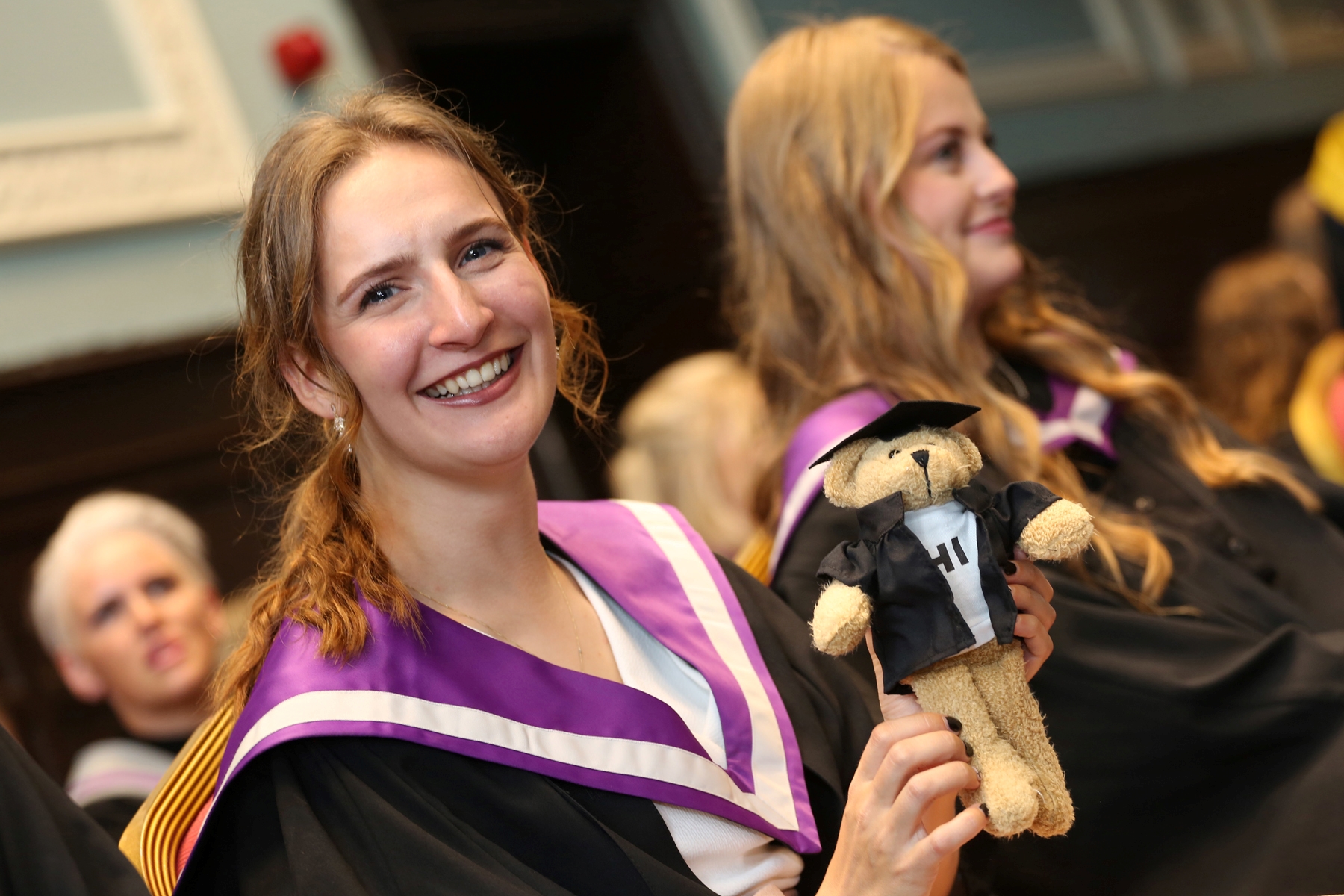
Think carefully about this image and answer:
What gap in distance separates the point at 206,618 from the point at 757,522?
1315 mm

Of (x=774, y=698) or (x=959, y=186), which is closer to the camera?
(x=774, y=698)

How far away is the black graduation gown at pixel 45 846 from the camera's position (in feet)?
3.95

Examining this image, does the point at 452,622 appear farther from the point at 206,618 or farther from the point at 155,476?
the point at 155,476

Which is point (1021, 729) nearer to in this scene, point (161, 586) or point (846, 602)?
point (846, 602)

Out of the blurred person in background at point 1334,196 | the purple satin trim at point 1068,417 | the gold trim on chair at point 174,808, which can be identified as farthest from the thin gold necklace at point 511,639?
the blurred person in background at point 1334,196

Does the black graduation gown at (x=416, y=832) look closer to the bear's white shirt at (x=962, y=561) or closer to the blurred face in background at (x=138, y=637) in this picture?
the bear's white shirt at (x=962, y=561)

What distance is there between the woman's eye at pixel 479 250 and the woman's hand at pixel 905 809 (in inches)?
26.8

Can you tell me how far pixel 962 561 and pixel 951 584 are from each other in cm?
2

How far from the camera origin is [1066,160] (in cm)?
504

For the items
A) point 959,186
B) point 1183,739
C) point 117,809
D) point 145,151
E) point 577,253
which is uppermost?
point 145,151

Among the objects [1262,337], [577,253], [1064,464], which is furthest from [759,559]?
[577,253]

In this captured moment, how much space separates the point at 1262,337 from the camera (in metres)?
3.78

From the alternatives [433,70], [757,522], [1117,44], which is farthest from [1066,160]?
[757,522]

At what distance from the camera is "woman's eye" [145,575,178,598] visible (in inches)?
105
